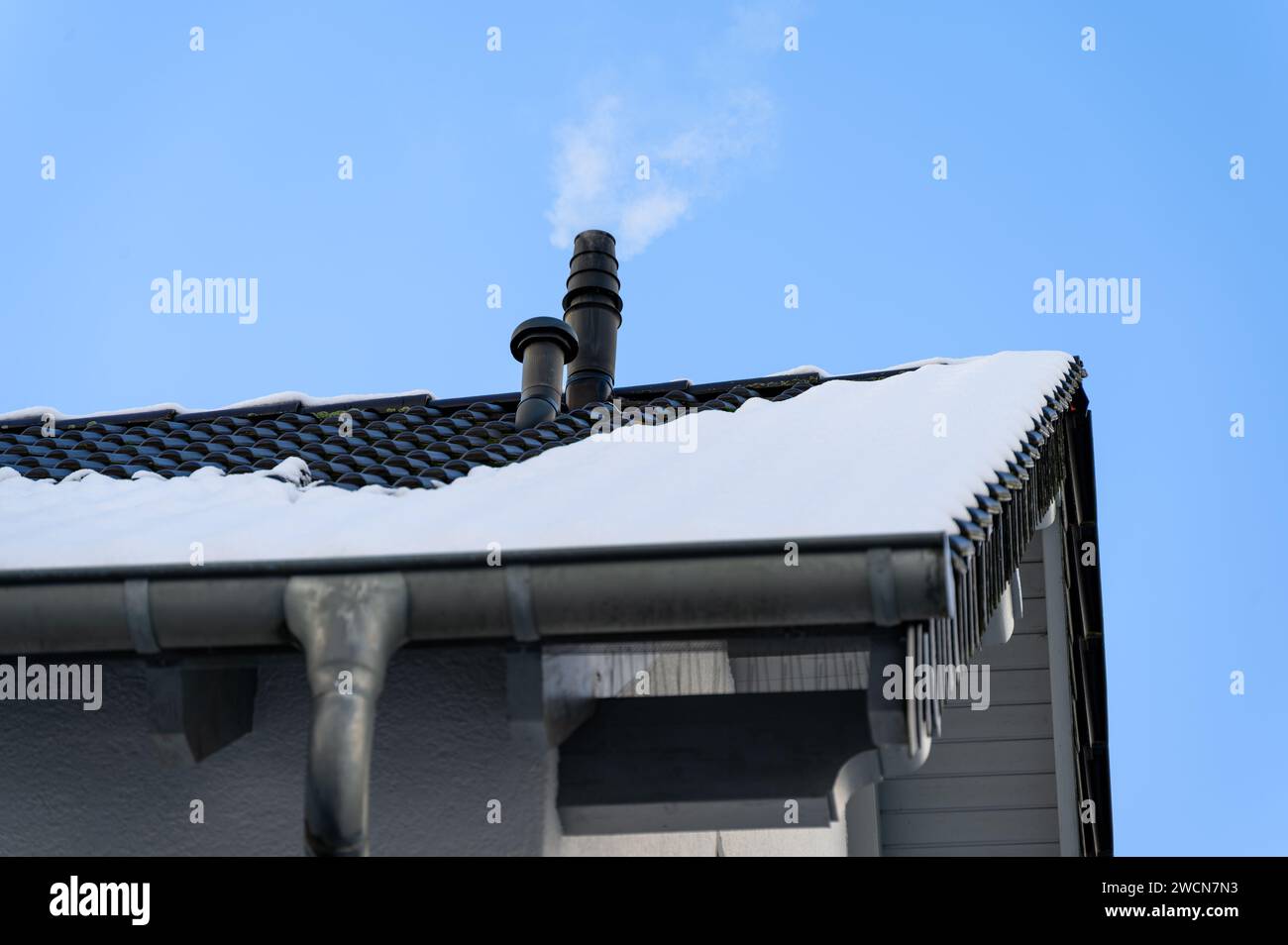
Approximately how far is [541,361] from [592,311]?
3.41 ft

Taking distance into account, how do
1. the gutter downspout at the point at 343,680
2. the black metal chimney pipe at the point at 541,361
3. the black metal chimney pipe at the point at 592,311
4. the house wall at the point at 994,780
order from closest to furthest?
the gutter downspout at the point at 343,680
the black metal chimney pipe at the point at 541,361
the house wall at the point at 994,780
the black metal chimney pipe at the point at 592,311

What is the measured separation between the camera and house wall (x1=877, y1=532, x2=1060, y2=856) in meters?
6.11

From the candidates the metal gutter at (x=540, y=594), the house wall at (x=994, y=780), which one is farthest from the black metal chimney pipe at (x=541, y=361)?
the metal gutter at (x=540, y=594)

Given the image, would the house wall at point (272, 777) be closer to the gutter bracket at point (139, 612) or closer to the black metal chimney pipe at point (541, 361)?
the gutter bracket at point (139, 612)

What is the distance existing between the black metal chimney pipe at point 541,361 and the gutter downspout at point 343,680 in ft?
7.71

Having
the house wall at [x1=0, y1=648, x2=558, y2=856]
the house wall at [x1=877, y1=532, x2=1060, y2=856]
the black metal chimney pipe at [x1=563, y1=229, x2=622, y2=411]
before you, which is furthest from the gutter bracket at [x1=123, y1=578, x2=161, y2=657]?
the house wall at [x1=877, y1=532, x2=1060, y2=856]

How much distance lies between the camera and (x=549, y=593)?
276cm

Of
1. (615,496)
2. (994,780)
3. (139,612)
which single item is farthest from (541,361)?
(139,612)

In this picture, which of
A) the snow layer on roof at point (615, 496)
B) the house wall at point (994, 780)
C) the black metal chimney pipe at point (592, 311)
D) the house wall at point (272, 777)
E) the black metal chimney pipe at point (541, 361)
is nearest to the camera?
the snow layer on roof at point (615, 496)

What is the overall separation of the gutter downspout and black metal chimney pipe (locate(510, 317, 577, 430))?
7.71ft

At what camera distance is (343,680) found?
2.75m

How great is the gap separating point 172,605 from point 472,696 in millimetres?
748

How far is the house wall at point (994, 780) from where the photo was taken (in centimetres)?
611

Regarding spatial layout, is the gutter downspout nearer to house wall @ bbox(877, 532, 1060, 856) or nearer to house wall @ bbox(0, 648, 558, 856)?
house wall @ bbox(0, 648, 558, 856)
